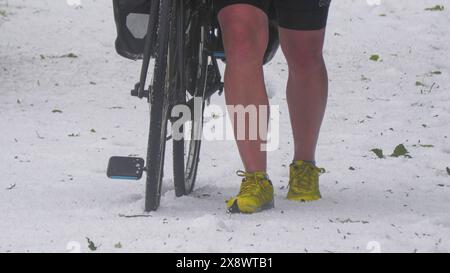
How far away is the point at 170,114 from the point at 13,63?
425cm

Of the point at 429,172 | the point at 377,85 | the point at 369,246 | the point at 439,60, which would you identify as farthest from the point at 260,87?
the point at 439,60

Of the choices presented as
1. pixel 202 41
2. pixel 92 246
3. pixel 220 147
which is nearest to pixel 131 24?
pixel 202 41

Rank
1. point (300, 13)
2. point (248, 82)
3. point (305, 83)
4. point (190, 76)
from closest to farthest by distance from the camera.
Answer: point (248, 82)
point (300, 13)
point (190, 76)
point (305, 83)

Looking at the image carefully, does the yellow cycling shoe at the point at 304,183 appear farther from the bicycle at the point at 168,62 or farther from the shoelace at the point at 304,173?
the bicycle at the point at 168,62

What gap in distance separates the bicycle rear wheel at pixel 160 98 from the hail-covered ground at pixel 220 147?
0.45 feet

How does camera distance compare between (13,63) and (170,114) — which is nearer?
(170,114)

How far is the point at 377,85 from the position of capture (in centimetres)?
723

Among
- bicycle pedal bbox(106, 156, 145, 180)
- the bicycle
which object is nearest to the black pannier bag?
the bicycle

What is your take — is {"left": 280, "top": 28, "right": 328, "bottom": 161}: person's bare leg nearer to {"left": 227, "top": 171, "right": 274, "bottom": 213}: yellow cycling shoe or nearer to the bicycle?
the bicycle

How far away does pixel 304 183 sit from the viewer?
412 cm

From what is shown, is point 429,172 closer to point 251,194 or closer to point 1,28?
point 251,194

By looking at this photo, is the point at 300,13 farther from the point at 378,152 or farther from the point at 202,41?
the point at 378,152

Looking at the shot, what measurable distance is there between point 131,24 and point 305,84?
790 millimetres
